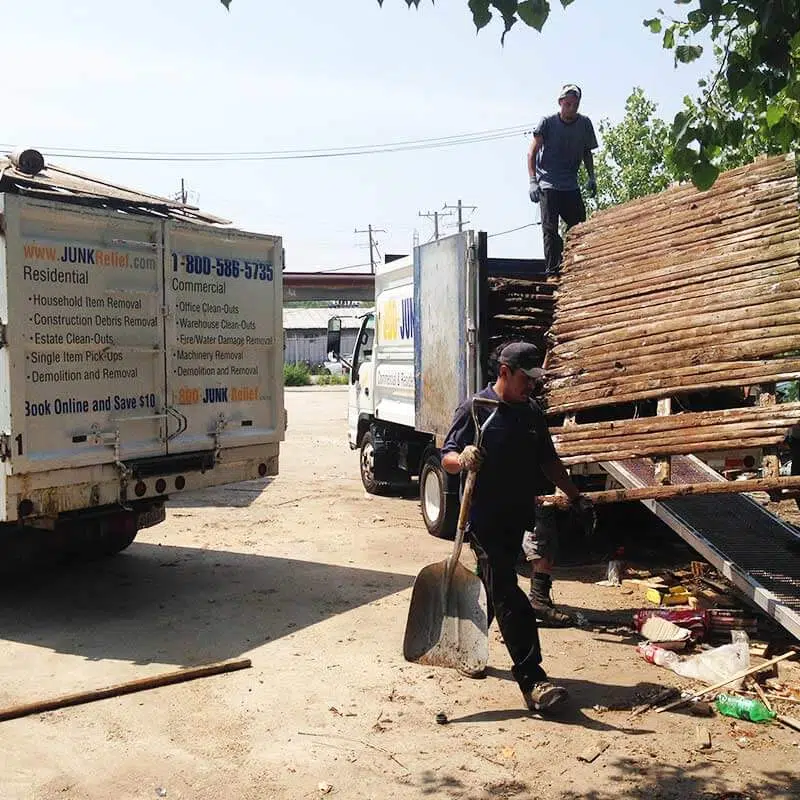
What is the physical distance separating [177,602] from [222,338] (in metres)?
2.06

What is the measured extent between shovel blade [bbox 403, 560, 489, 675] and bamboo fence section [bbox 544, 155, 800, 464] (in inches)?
60.7

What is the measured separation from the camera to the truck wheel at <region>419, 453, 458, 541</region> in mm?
9039

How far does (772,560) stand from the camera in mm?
6105

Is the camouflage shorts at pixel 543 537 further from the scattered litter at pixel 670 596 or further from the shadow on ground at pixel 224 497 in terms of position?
the shadow on ground at pixel 224 497

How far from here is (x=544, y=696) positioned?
189 inches

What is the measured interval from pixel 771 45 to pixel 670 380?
2.87 meters

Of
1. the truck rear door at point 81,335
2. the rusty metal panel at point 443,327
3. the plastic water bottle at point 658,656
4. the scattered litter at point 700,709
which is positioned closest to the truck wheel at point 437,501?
the rusty metal panel at point 443,327

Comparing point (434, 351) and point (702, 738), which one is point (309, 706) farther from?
point (434, 351)

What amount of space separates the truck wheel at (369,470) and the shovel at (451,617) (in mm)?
6183

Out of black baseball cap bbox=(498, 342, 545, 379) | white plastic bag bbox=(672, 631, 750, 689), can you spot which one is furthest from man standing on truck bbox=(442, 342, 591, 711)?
white plastic bag bbox=(672, 631, 750, 689)

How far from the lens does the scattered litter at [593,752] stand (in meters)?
4.36

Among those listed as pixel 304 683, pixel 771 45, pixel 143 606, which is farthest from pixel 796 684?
pixel 143 606

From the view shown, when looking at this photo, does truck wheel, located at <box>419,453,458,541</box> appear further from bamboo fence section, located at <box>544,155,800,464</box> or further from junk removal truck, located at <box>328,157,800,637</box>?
bamboo fence section, located at <box>544,155,800,464</box>

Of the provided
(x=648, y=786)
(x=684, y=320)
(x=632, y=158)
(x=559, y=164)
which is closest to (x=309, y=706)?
(x=648, y=786)
